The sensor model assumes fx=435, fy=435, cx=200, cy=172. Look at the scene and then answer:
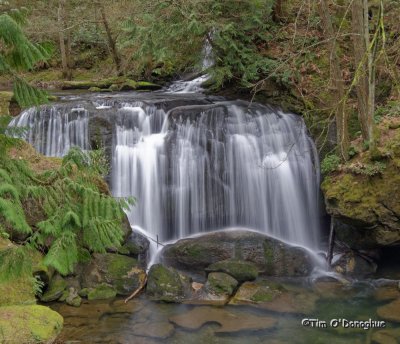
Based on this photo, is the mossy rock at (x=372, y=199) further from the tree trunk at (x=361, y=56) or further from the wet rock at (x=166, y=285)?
the wet rock at (x=166, y=285)

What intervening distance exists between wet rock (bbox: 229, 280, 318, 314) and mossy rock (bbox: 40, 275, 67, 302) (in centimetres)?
293

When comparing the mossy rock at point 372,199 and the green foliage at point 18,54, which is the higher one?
the green foliage at point 18,54

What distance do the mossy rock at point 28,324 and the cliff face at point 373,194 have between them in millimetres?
5578

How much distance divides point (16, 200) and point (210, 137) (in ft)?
25.5

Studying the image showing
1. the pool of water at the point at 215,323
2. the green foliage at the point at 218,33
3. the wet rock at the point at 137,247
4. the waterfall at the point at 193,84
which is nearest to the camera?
the pool of water at the point at 215,323

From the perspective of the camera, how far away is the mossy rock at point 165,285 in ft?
25.3

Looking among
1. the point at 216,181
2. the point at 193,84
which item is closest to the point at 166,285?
the point at 216,181

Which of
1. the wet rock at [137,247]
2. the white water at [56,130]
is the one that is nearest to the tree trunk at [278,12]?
the white water at [56,130]

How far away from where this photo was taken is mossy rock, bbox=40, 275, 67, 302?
23.9 feet

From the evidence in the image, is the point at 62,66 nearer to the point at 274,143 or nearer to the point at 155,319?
the point at 274,143

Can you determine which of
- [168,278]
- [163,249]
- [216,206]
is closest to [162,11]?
[216,206]

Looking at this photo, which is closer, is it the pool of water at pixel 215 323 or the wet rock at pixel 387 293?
the pool of water at pixel 215 323

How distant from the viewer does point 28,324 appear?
16.9 ft

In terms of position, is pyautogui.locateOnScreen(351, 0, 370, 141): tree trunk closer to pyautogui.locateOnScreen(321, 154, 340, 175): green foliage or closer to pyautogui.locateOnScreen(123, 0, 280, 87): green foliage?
pyautogui.locateOnScreen(321, 154, 340, 175): green foliage
